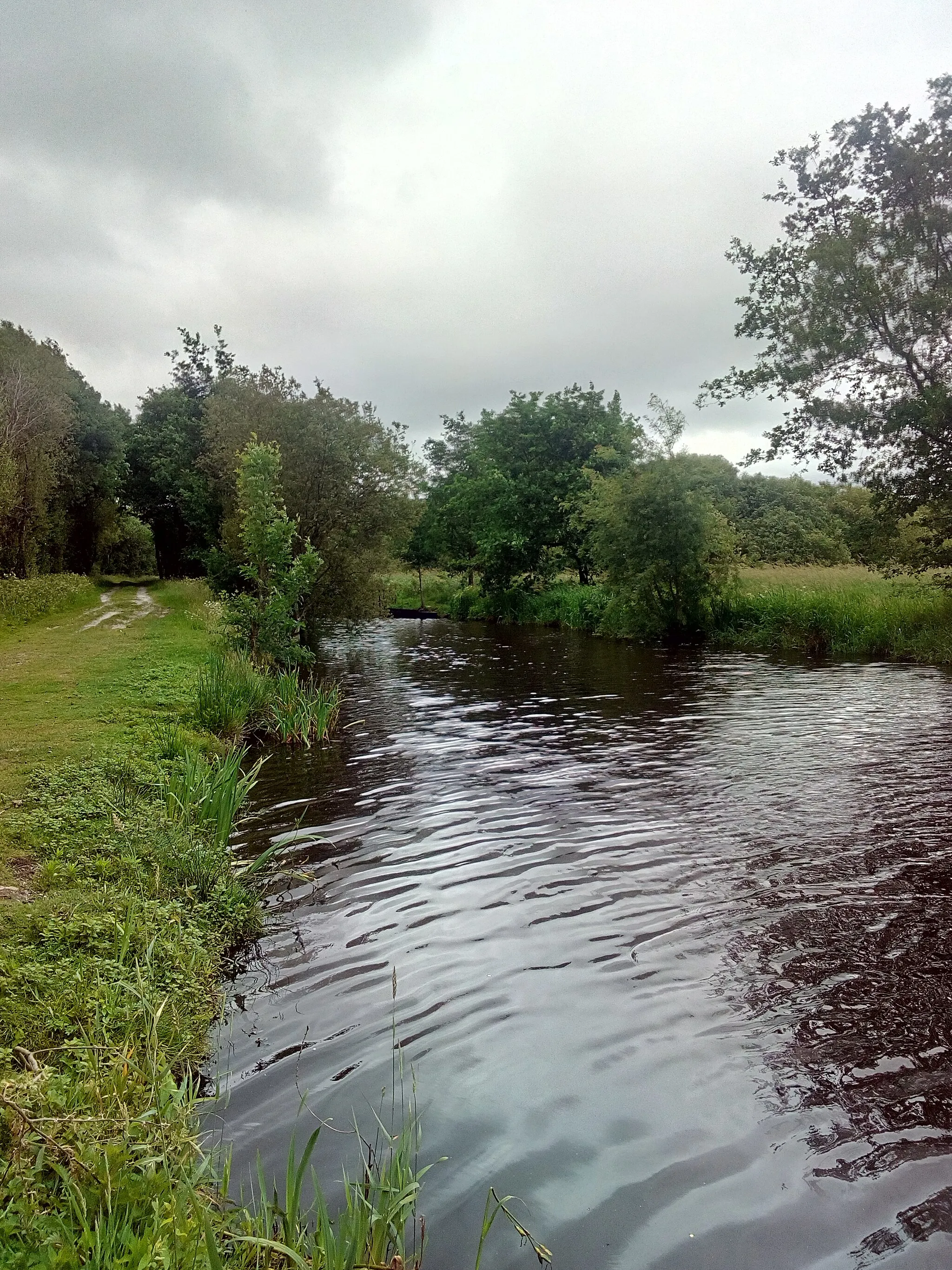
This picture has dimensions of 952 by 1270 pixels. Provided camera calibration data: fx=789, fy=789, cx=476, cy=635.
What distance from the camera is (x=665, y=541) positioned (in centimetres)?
2456

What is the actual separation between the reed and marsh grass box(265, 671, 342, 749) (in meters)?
0.24

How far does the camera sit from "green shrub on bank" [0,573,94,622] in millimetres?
23214

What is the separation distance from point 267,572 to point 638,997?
43.6 feet

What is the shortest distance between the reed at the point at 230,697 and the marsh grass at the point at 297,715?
0.79 ft

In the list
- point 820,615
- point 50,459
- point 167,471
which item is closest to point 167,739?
point 820,615

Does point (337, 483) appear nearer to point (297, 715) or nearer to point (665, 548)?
point (665, 548)

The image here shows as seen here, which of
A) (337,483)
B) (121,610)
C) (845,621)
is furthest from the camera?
(121,610)

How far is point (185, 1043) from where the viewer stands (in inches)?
159

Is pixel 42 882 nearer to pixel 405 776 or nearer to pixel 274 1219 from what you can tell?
pixel 274 1219

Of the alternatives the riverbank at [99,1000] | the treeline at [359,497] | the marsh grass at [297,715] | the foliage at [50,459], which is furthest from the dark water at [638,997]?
the foliage at [50,459]

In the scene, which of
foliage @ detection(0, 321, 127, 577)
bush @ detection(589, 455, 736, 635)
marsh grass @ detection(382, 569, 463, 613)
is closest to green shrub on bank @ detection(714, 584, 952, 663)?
bush @ detection(589, 455, 736, 635)

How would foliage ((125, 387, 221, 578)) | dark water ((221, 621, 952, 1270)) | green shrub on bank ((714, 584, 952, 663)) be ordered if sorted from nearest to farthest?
dark water ((221, 621, 952, 1270)) < green shrub on bank ((714, 584, 952, 663)) < foliage ((125, 387, 221, 578))

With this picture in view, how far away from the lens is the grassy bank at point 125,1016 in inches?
101

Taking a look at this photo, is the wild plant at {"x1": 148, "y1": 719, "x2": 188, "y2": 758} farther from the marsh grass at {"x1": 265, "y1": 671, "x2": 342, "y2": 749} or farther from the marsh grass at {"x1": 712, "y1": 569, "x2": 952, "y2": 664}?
the marsh grass at {"x1": 712, "y1": 569, "x2": 952, "y2": 664}
